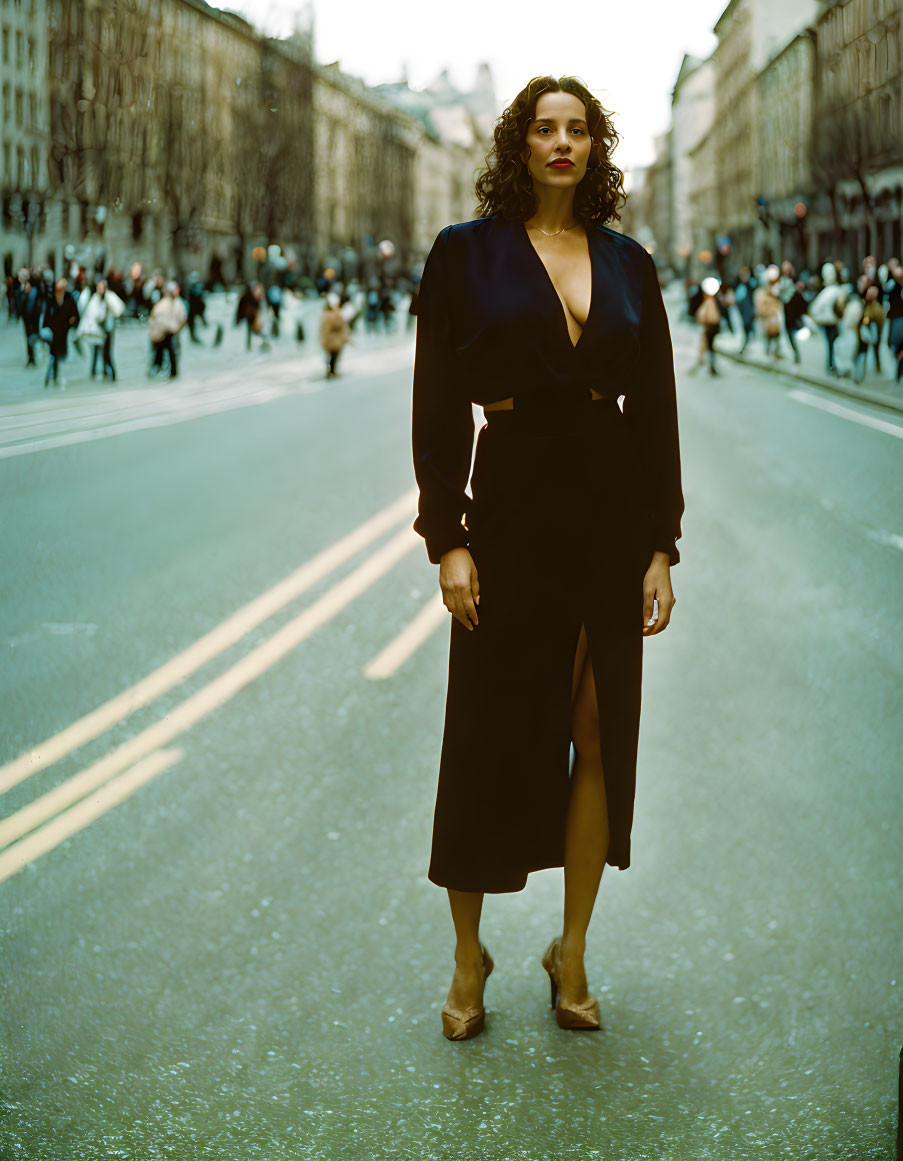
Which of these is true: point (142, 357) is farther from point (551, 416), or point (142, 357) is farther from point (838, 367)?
point (551, 416)

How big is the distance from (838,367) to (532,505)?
25606 millimetres

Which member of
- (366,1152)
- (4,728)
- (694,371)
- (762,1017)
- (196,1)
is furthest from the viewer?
(694,371)

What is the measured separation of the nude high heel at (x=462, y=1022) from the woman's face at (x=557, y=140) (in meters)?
1.70

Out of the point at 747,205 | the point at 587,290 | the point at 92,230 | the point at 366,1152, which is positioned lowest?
the point at 366,1152

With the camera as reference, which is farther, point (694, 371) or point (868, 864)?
point (694, 371)

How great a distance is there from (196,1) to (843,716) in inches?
450

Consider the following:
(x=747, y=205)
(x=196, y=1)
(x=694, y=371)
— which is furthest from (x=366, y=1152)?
(x=747, y=205)

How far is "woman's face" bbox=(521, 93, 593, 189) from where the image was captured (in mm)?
2908

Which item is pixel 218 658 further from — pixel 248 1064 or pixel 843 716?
pixel 248 1064

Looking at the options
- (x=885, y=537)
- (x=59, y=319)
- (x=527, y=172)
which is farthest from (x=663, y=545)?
(x=59, y=319)

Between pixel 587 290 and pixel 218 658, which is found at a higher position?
pixel 587 290

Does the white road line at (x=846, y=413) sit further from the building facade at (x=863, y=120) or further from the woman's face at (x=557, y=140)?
the building facade at (x=863, y=120)

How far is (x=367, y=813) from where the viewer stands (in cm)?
454

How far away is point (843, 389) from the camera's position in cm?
2186
